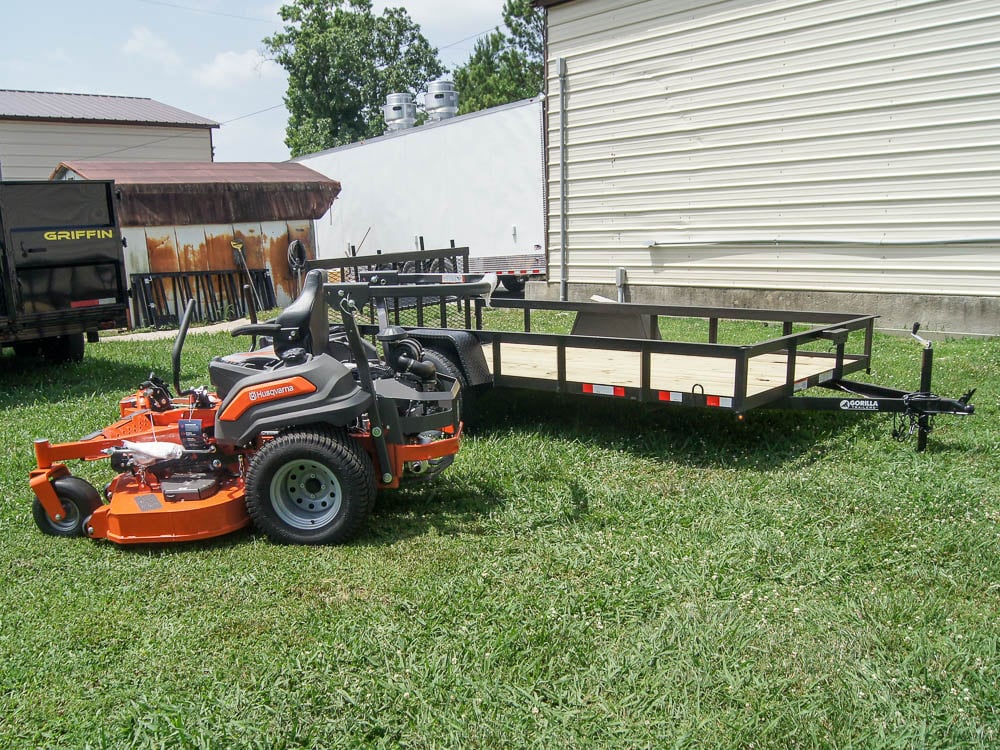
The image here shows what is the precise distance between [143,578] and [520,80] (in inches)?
2088

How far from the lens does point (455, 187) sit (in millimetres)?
19641

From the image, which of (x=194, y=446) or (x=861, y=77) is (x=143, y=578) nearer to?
(x=194, y=446)

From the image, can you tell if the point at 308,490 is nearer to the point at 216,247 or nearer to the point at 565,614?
the point at 565,614

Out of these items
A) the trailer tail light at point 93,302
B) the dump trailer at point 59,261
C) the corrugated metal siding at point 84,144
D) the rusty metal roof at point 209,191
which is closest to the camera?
the dump trailer at point 59,261

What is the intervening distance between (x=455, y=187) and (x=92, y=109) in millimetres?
21501

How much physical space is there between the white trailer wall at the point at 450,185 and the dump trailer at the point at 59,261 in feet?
28.4

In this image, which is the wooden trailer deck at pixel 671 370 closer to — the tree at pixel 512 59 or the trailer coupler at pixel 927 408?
the trailer coupler at pixel 927 408

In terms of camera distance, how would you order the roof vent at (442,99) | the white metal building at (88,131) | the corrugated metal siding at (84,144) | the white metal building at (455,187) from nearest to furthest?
the white metal building at (455,187) < the roof vent at (442,99) < the corrugated metal siding at (84,144) < the white metal building at (88,131)

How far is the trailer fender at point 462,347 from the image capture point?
6.57 m

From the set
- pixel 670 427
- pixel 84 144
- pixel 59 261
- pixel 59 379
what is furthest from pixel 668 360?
pixel 84 144

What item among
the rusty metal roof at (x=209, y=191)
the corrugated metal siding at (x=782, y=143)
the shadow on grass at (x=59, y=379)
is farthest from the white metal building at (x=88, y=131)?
the corrugated metal siding at (x=782, y=143)

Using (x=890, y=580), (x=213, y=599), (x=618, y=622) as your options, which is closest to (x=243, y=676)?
(x=213, y=599)

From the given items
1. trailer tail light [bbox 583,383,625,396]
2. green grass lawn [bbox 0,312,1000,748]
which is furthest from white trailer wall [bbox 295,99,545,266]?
green grass lawn [bbox 0,312,1000,748]

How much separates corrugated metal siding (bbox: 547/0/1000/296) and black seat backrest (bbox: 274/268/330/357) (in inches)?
326
